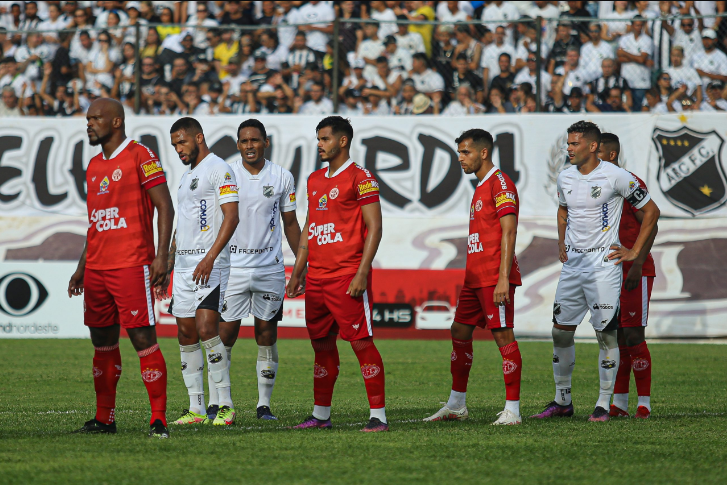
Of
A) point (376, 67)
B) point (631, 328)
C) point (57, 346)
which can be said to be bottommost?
point (57, 346)

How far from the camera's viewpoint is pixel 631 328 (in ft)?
26.7

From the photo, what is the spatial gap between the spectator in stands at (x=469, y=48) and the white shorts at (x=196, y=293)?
34.1 ft

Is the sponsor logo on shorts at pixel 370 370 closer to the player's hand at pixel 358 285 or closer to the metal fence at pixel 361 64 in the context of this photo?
the player's hand at pixel 358 285

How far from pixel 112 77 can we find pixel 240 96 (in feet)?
8.86

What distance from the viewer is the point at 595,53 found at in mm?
16219

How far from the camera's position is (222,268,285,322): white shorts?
26.5ft

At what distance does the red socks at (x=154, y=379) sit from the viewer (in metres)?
6.33

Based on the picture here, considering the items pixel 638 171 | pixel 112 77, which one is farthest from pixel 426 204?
pixel 112 77

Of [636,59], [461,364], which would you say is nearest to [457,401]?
[461,364]

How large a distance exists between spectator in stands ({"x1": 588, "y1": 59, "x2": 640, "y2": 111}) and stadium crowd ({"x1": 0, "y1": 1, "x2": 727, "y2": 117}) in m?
0.02

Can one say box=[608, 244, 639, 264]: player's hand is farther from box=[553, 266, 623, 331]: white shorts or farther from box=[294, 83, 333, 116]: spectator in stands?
box=[294, 83, 333, 116]: spectator in stands

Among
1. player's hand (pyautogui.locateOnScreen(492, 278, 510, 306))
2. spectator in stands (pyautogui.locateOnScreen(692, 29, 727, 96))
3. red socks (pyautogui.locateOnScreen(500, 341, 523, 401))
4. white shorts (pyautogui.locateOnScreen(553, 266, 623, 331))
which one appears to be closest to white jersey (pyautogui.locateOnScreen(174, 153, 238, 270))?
player's hand (pyautogui.locateOnScreen(492, 278, 510, 306))

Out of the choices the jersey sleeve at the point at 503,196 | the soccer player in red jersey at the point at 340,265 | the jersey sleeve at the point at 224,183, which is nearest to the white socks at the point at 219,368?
the soccer player in red jersey at the point at 340,265

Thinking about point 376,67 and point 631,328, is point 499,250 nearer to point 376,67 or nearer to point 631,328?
point 631,328
